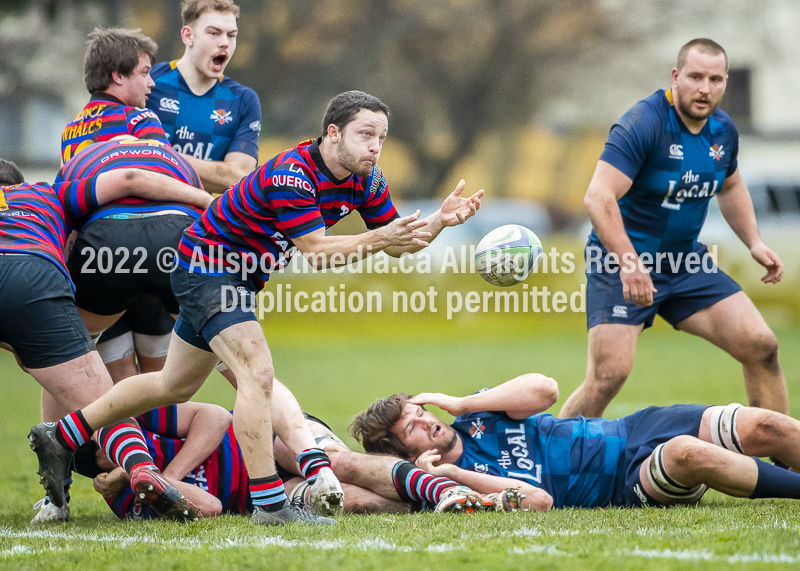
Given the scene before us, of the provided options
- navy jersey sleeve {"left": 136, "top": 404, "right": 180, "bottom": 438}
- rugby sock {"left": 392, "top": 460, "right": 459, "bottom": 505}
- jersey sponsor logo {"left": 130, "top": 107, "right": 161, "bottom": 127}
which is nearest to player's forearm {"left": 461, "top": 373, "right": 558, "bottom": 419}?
rugby sock {"left": 392, "top": 460, "right": 459, "bottom": 505}

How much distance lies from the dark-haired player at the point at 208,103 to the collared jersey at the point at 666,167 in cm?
232

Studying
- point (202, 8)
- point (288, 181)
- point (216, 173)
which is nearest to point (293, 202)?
point (288, 181)

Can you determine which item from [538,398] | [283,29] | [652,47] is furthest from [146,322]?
[652,47]

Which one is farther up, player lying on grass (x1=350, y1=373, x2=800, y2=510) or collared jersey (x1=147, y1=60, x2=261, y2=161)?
collared jersey (x1=147, y1=60, x2=261, y2=161)

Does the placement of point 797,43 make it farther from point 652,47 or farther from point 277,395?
point 277,395

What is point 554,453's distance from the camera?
14.3ft

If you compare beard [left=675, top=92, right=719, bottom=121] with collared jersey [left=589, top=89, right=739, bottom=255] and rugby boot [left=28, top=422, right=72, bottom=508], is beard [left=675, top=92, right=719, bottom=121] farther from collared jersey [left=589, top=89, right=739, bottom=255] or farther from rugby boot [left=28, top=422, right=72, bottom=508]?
rugby boot [left=28, top=422, right=72, bottom=508]

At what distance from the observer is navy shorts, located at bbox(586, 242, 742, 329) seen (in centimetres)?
536

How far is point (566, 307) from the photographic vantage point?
17.6 m

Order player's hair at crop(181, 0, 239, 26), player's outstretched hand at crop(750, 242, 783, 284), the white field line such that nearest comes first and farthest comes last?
1. the white field line
2. player's outstretched hand at crop(750, 242, 783, 284)
3. player's hair at crop(181, 0, 239, 26)

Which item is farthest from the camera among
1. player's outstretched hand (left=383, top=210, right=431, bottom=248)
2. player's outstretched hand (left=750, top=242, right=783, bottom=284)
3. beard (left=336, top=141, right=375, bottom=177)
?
player's outstretched hand (left=750, top=242, right=783, bottom=284)

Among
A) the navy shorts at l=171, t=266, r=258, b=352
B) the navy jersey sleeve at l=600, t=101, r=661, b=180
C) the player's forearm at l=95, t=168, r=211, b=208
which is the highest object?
the navy jersey sleeve at l=600, t=101, r=661, b=180

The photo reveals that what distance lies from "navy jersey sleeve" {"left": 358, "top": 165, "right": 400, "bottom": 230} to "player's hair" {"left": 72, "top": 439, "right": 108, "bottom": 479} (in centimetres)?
177

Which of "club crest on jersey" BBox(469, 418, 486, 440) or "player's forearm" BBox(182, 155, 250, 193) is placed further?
"player's forearm" BBox(182, 155, 250, 193)
